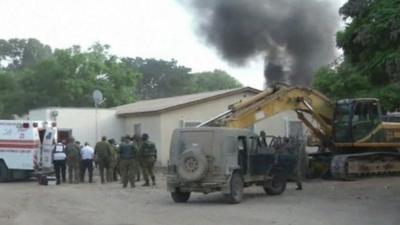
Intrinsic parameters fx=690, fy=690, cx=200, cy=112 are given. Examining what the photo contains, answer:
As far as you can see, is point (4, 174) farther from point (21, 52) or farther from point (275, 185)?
point (21, 52)

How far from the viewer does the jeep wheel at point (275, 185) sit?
18641 mm

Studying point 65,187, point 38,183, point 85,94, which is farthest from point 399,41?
point 85,94

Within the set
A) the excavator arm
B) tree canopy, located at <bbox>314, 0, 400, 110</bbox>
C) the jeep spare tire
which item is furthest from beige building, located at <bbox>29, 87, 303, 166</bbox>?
the jeep spare tire

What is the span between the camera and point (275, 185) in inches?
744

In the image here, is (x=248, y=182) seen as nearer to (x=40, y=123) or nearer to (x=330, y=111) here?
(x=330, y=111)

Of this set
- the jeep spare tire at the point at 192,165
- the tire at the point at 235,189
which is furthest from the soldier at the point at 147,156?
the tire at the point at 235,189

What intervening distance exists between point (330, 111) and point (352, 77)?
289 inches

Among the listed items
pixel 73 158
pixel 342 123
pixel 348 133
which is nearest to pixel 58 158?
A: pixel 73 158

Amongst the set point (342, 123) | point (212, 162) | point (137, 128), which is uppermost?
point (137, 128)

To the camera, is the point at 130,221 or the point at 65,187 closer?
the point at 130,221

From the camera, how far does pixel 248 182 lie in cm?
1770

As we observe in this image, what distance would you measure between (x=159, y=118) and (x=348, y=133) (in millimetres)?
11693

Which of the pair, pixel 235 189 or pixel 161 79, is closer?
pixel 235 189

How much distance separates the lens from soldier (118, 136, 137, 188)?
2208 centimetres
